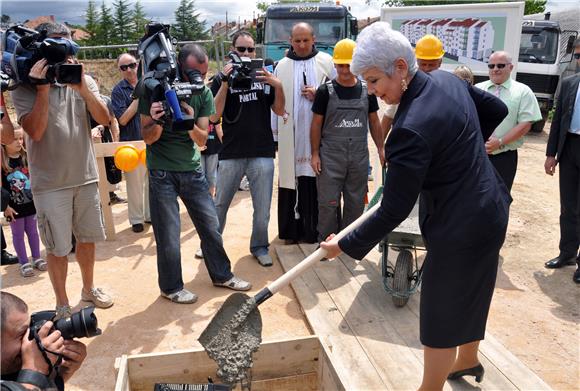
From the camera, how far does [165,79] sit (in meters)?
3.06

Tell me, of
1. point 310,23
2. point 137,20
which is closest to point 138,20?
point 137,20

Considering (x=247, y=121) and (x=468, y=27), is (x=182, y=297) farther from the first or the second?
(x=468, y=27)

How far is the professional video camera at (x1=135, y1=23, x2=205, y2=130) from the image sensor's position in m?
3.01

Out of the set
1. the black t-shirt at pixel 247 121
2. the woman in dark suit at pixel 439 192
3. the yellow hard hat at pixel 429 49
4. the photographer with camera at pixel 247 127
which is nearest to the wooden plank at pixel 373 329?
the woman in dark suit at pixel 439 192

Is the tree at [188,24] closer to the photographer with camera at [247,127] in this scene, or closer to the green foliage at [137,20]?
the green foliage at [137,20]

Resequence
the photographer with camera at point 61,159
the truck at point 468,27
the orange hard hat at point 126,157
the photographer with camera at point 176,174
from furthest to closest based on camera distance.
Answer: the truck at point 468,27, the orange hard hat at point 126,157, the photographer with camera at point 176,174, the photographer with camera at point 61,159

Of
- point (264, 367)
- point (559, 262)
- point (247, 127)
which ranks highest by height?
point (247, 127)

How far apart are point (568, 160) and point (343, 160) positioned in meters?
2.05

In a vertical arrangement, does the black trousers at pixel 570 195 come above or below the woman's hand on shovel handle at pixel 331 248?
below

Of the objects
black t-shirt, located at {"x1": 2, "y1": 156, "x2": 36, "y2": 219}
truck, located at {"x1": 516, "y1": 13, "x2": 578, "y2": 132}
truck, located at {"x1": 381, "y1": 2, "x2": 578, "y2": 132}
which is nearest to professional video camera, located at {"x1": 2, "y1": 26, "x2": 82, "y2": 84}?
black t-shirt, located at {"x1": 2, "y1": 156, "x2": 36, "y2": 219}

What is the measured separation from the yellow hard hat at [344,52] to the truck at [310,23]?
6663 millimetres

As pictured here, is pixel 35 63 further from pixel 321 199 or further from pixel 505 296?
pixel 505 296

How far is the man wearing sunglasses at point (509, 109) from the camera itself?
428 centimetres


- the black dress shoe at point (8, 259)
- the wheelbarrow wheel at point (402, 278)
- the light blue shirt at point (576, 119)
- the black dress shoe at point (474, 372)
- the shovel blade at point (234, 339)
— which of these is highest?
the light blue shirt at point (576, 119)
